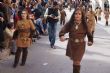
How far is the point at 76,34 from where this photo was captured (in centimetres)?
955

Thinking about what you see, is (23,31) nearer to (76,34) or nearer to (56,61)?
(56,61)

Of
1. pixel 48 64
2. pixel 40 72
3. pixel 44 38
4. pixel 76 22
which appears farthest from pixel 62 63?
pixel 44 38

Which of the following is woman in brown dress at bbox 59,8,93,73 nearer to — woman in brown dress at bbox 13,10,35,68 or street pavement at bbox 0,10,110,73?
street pavement at bbox 0,10,110,73

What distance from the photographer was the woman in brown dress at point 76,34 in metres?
9.51

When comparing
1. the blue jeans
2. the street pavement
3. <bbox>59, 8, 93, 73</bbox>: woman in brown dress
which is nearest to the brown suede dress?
<bbox>59, 8, 93, 73</bbox>: woman in brown dress

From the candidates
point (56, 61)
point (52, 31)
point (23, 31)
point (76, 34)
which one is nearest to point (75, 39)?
point (76, 34)

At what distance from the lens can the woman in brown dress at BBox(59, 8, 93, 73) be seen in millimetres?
9508

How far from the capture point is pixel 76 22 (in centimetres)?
950

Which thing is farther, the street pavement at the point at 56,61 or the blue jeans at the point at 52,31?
the blue jeans at the point at 52,31

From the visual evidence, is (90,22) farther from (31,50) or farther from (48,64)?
(48,64)

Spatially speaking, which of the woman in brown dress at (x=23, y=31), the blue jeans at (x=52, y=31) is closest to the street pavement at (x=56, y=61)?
the blue jeans at (x=52, y=31)

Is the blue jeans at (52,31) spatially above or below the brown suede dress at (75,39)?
below

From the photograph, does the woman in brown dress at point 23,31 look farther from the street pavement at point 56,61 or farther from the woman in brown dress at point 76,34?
the woman in brown dress at point 76,34

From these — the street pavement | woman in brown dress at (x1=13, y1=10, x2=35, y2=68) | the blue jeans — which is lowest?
the street pavement
